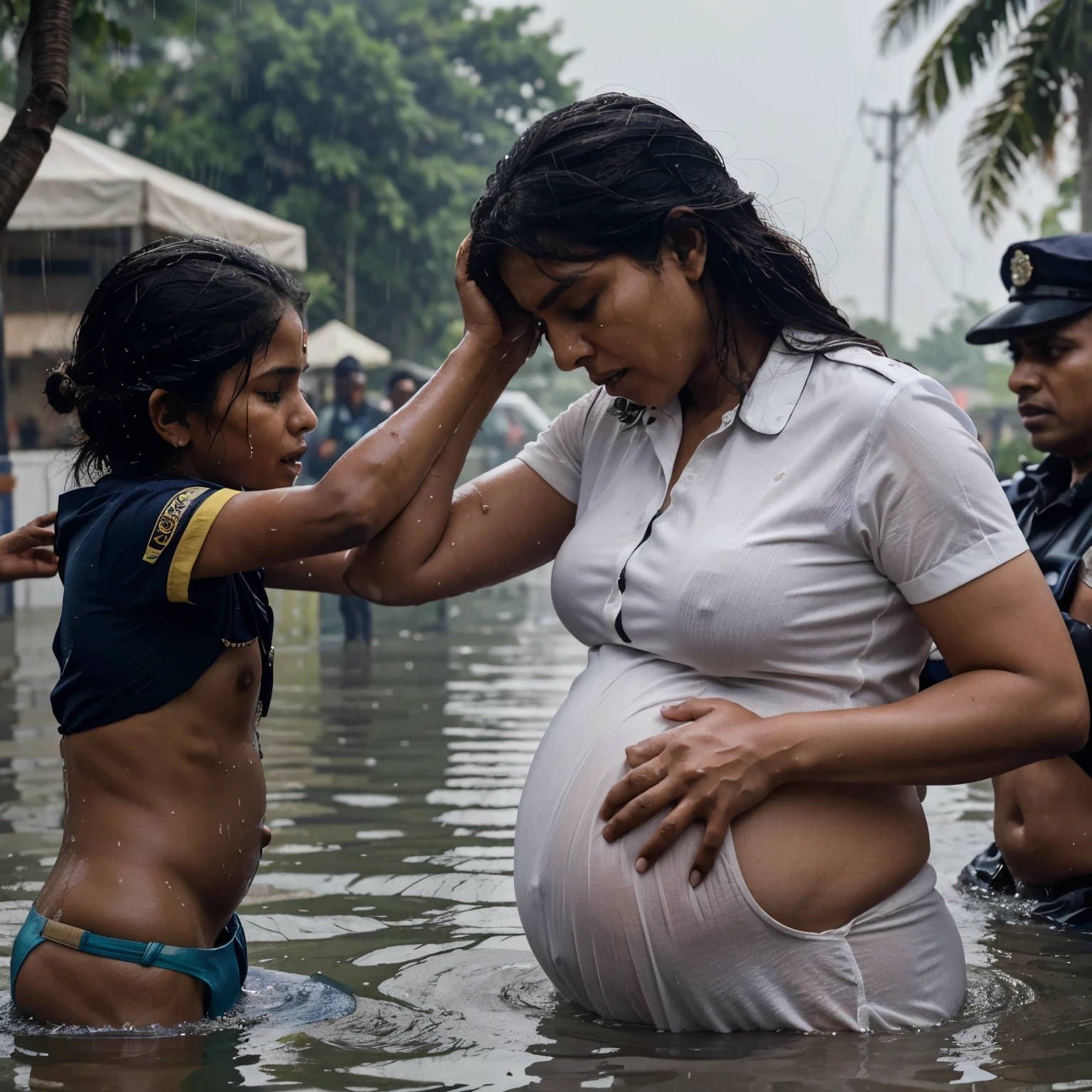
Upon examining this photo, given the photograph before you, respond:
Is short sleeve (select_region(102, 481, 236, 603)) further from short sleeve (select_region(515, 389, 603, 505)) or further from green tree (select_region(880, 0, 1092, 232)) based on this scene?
green tree (select_region(880, 0, 1092, 232))

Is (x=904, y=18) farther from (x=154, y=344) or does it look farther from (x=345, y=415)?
(x=154, y=344)

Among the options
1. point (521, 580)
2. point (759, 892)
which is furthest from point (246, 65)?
point (759, 892)

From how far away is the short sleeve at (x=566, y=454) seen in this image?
3.27m

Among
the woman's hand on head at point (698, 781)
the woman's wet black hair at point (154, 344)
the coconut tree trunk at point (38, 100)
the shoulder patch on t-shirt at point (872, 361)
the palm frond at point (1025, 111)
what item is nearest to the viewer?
the woman's hand on head at point (698, 781)

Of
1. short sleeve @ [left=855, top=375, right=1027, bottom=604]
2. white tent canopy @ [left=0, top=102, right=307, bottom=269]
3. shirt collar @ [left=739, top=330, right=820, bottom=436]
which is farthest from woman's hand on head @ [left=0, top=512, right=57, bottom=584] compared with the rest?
white tent canopy @ [left=0, top=102, right=307, bottom=269]

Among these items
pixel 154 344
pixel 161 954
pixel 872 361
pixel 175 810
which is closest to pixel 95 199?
pixel 154 344

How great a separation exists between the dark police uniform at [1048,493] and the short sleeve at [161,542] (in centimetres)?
195

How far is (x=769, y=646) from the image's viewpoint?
263 cm

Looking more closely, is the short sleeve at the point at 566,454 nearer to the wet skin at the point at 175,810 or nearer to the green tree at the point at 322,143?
the wet skin at the point at 175,810

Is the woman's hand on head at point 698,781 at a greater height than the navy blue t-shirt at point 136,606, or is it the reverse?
the navy blue t-shirt at point 136,606

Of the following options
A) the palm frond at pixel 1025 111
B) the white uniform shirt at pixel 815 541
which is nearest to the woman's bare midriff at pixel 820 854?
the white uniform shirt at pixel 815 541

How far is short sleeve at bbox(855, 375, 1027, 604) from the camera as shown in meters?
2.54

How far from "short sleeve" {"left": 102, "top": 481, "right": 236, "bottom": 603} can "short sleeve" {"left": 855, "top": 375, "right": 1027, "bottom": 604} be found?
1.14 metres

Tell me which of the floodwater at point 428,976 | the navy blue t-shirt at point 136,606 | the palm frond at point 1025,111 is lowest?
the floodwater at point 428,976
